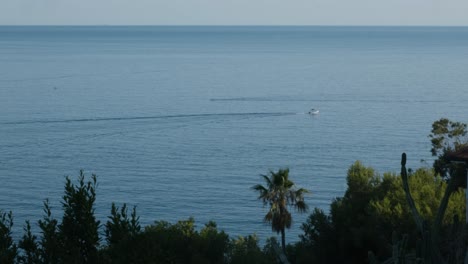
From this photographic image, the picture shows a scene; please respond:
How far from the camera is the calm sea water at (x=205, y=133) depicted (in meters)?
58.6

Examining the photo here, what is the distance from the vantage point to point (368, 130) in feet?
268

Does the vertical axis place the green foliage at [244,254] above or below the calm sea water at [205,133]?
below

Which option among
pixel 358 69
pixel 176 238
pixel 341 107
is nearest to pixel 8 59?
pixel 358 69

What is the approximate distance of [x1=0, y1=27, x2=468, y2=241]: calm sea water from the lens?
58.6 m

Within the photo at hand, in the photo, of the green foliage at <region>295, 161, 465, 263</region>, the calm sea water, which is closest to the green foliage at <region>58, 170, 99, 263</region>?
the green foliage at <region>295, 161, 465, 263</region>

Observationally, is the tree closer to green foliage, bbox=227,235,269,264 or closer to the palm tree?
the palm tree

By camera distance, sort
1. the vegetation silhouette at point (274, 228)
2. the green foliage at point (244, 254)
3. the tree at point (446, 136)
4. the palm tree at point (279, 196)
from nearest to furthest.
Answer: the vegetation silhouette at point (274, 228) → the green foliage at point (244, 254) → the palm tree at point (279, 196) → the tree at point (446, 136)

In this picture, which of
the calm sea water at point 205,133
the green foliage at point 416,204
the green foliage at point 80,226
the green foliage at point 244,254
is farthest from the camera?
the calm sea water at point 205,133

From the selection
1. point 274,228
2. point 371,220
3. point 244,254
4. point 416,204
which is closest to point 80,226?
point 244,254

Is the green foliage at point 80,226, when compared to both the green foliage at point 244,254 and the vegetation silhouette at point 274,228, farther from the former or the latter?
the green foliage at point 244,254

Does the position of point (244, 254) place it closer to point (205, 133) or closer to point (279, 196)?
point (279, 196)

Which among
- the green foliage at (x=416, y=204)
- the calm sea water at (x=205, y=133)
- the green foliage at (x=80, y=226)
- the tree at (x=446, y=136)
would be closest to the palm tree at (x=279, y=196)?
the green foliage at (x=416, y=204)

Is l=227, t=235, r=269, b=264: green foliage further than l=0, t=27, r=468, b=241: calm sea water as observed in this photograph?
No

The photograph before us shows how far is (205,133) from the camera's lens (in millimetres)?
82875
